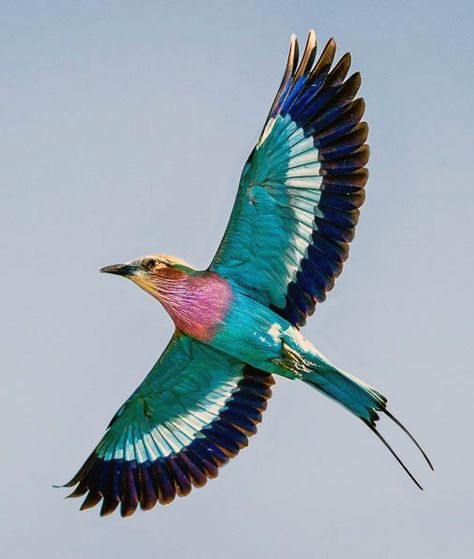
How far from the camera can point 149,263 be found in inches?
387

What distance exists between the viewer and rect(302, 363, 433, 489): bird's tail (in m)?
9.53

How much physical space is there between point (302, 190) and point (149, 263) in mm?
1266

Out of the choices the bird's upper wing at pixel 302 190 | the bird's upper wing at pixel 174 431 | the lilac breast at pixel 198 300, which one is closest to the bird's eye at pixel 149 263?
the lilac breast at pixel 198 300

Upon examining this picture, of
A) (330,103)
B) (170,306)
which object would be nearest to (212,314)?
(170,306)

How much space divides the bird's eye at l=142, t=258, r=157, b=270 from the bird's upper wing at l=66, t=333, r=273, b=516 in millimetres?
864

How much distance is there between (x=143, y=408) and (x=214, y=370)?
744mm

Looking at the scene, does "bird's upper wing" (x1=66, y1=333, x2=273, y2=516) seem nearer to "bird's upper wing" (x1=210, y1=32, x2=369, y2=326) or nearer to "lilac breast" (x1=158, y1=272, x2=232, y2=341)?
"lilac breast" (x1=158, y1=272, x2=232, y2=341)

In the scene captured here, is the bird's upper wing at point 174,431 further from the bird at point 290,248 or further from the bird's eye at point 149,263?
the bird's eye at point 149,263

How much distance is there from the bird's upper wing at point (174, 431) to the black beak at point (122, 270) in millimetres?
856

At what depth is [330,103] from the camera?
376 inches

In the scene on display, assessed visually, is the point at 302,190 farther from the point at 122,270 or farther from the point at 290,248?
the point at 122,270

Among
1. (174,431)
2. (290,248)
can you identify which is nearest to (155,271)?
(290,248)

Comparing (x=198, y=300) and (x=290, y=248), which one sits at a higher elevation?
(x=290, y=248)

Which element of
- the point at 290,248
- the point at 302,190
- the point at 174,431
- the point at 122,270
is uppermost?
the point at 302,190
